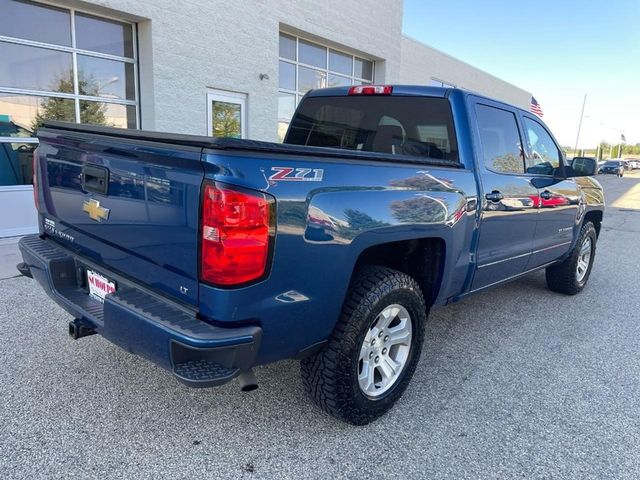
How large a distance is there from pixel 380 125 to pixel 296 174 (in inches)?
71.7

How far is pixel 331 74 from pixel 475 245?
10.0m

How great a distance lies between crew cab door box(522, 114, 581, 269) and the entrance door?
6250mm

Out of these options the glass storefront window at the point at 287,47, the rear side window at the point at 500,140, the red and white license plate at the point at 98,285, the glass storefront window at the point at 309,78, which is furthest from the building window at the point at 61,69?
the rear side window at the point at 500,140

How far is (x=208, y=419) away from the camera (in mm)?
2717

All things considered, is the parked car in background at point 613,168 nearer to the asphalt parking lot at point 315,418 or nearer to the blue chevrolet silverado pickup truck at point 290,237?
the asphalt parking lot at point 315,418

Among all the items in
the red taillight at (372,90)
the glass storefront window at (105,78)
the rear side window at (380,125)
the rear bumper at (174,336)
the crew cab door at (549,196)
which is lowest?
the rear bumper at (174,336)

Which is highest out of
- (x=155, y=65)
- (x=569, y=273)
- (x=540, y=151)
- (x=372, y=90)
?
(x=155, y=65)

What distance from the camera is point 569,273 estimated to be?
5250mm

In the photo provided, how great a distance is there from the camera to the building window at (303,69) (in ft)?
36.4

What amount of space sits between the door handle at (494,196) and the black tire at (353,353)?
1.06m

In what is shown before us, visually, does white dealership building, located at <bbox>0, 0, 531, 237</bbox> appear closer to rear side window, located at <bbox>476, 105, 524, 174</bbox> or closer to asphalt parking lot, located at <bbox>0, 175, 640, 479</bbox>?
asphalt parking lot, located at <bbox>0, 175, 640, 479</bbox>

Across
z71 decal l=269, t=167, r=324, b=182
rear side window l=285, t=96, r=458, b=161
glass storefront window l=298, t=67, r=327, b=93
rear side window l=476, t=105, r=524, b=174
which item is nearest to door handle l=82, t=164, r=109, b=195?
z71 decal l=269, t=167, r=324, b=182

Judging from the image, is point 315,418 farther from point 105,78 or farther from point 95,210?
point 105,78

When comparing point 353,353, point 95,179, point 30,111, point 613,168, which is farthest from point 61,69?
point 613,168
